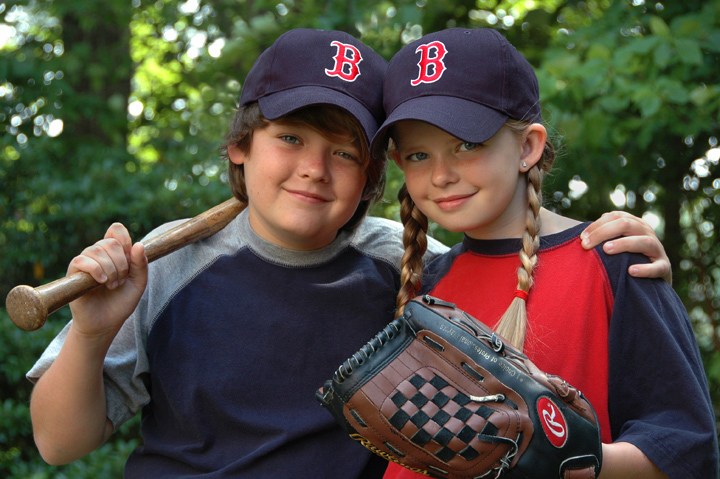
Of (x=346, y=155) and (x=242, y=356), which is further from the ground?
(x=346, y=155)

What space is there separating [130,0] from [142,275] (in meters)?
4.13

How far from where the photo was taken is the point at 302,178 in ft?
6.90

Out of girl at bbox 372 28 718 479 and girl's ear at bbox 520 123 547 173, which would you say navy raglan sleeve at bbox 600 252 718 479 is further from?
girl's ear at bbox 520 123 547 173

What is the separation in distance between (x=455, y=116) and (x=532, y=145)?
0.97 ft

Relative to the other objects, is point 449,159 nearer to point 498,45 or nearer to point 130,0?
point 498,45

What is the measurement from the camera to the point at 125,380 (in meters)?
2.23

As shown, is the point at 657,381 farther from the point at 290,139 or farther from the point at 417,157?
the point at 290,139

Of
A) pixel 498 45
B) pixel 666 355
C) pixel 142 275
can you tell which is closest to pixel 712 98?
pixel 498 45

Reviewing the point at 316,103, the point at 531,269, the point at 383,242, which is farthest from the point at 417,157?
the point at 383,242

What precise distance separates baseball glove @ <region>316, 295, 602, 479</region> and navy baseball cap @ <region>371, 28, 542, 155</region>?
541 millimetres

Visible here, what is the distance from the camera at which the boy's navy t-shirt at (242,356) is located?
2.14 metres

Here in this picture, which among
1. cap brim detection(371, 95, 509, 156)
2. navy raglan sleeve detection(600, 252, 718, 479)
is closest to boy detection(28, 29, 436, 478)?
cap brim detection(371, 95, 509, 156)

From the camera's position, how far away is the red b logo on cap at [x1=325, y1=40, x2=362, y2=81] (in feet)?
6.91

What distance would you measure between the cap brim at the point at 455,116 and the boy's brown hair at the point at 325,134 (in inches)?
9.2
